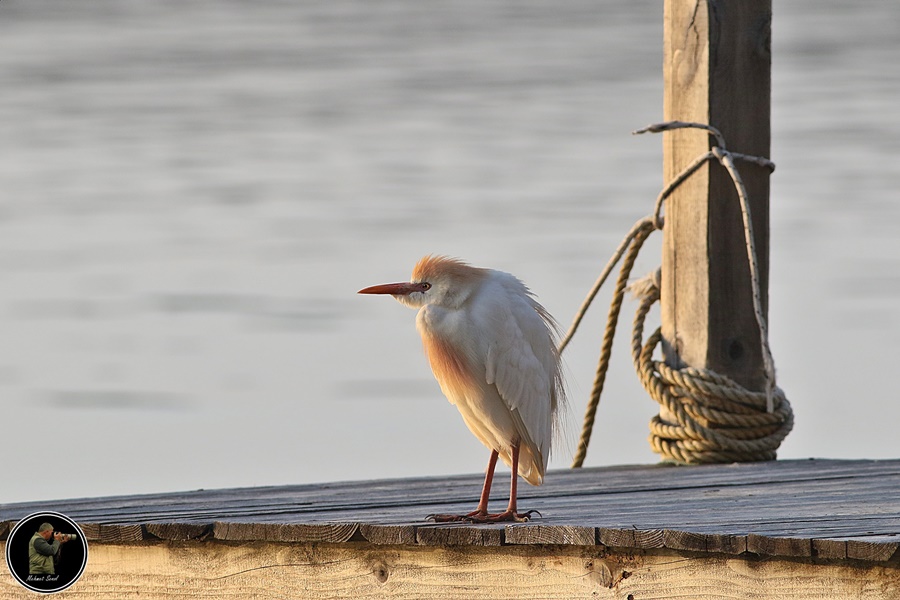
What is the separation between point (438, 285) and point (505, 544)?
0.70 metres

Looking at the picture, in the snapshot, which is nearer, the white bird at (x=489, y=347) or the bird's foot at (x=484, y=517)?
the bird's foot at (x=484, y=517)

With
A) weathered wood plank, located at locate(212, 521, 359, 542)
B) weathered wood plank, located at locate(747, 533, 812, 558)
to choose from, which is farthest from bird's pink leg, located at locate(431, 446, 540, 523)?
weathered wood plank, located at locate(747, 533, 812, 558)

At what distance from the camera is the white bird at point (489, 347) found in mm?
4102

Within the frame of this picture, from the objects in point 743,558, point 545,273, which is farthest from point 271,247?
point 743,558

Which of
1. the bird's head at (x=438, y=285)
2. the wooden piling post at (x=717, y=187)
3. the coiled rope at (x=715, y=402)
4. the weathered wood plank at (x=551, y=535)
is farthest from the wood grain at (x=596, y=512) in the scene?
the bird's head at (x=438, y=285)

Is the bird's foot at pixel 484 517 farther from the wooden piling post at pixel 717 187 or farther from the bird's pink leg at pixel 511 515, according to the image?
the wooden piling post at pixel 717 187

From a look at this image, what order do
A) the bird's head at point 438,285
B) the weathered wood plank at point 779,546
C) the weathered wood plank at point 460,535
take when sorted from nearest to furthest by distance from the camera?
the weathered wood plank at point 779,546, the weathered wood plank at point 460,535, the bird's head at point 438,285

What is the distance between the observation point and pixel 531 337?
13.7 ft

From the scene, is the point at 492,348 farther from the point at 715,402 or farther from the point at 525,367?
the point at 715,402

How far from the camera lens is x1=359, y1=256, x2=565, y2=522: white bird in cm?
410

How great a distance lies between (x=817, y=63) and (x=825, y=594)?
840 inches

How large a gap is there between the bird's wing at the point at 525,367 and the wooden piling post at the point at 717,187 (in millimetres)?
1240

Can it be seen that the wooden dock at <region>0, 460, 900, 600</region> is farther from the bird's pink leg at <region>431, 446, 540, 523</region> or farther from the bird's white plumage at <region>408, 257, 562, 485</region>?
the bird's white plumage at <region>408, 257, 562, 485</region>

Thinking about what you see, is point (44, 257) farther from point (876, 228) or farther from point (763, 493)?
point (763, 493)
